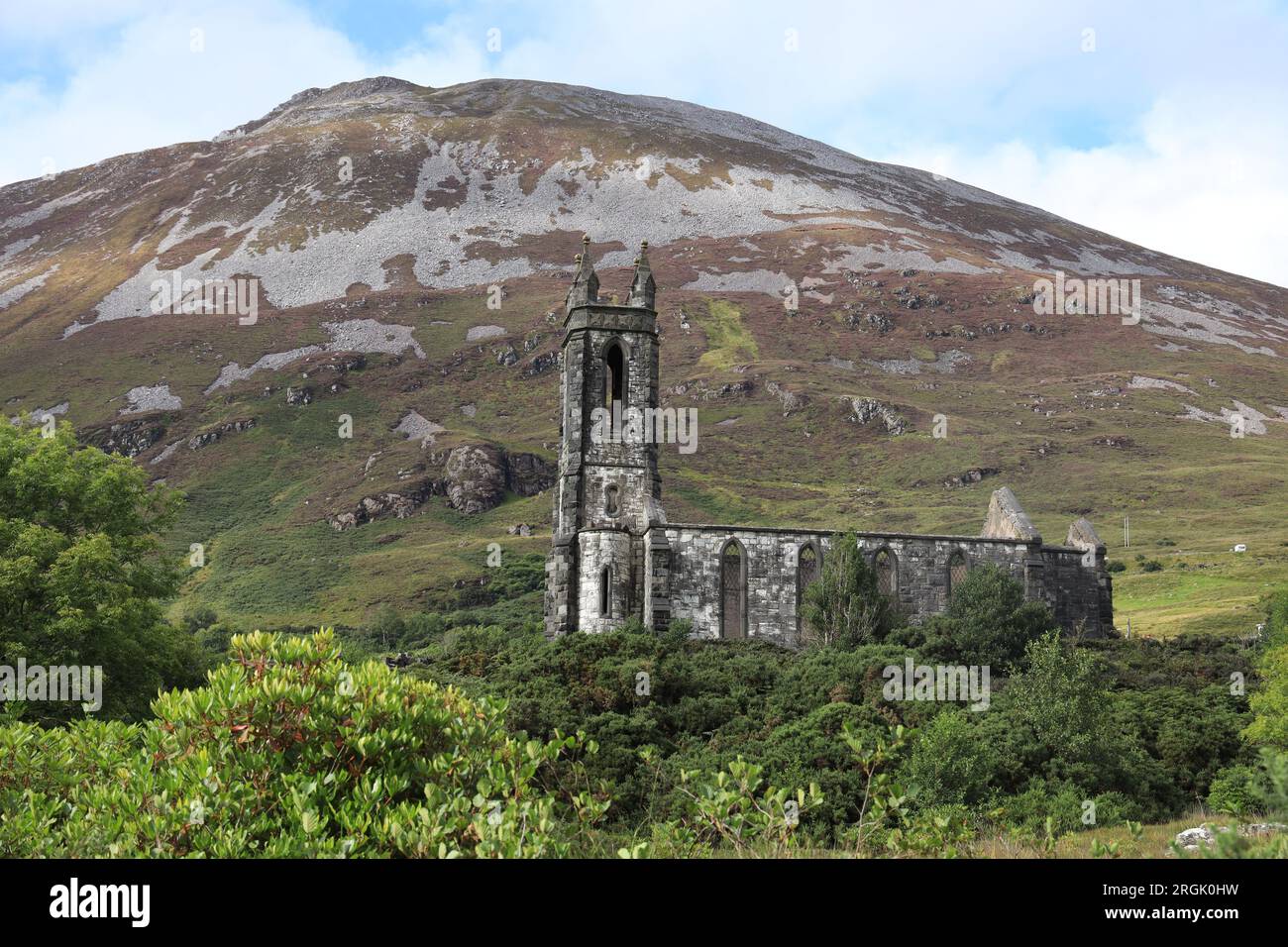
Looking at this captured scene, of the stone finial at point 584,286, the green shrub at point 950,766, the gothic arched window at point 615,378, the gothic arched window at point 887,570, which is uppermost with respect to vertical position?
the stone finial at point 584,286

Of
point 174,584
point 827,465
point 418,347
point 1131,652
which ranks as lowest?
point 1131,652

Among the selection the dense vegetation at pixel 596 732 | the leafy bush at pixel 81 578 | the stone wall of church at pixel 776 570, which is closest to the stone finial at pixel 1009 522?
the stone wall of church at pixel 776 570

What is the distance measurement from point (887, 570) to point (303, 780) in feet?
108

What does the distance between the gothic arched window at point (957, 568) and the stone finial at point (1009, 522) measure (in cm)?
164

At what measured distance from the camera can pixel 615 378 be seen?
139ft

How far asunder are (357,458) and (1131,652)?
3469 inches

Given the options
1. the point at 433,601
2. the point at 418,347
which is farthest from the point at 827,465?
the point at 418,347

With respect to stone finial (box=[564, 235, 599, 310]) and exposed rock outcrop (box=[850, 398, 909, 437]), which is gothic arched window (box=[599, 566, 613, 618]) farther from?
exposed rock outcrop (box=[850, 398, 909, 437])

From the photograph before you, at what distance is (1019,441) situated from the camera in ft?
365

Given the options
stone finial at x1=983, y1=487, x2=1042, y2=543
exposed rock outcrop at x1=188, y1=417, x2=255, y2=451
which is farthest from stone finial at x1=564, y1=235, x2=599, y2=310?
exposed rock outcrop at x1=188, y1=417, x2=255, y2=451

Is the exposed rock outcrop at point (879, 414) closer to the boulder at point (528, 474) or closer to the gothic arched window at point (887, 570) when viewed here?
the boulder at point (528, 474)

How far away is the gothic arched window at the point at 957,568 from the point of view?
39.8 metres

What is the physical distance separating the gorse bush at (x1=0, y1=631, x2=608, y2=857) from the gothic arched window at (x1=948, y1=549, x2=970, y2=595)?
30.6m

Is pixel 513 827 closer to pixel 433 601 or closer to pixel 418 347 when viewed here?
pixel 433 601
